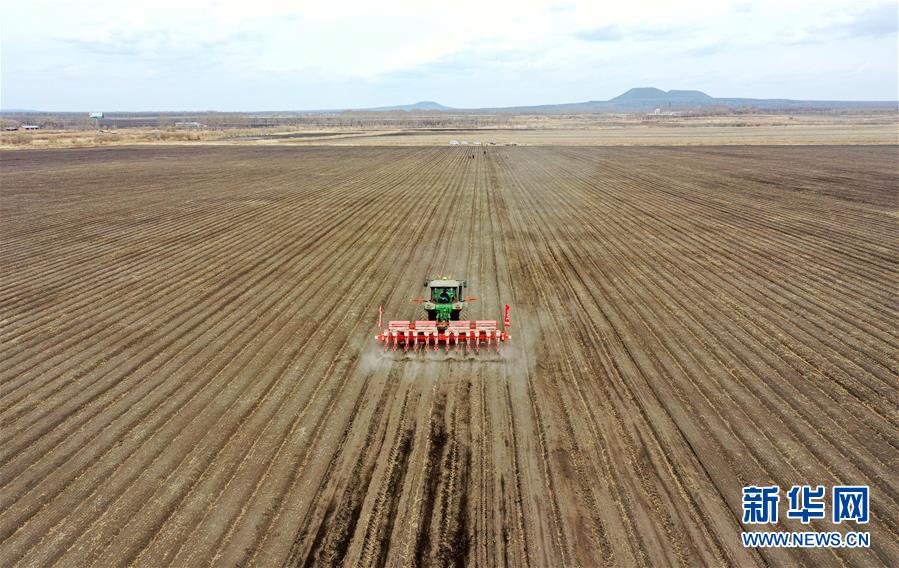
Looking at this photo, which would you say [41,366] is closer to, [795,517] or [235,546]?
[235,546]

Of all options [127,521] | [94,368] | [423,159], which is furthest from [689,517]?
[423,159]

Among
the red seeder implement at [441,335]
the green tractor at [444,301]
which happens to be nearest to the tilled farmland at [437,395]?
the red seeder implement at [441,335]

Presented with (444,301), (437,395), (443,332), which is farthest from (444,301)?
(437,395)

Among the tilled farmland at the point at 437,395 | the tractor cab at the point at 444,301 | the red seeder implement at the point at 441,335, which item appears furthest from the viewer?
the tractor cab at the point at 444,301

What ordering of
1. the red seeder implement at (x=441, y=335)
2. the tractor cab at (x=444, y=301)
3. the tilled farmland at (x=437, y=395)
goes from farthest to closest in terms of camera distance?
the tractor cab at (x=444, y=301) → the red seeder implement at (x=441, y=335) → the tilled farmland at (x=437, y=395)

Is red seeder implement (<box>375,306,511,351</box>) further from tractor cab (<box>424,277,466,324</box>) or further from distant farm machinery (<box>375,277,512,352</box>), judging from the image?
tractor cab (<box>424,277,466,324</box>)

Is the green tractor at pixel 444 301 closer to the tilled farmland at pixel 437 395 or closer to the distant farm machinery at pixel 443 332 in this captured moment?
the distant farm machinery at pixel 443 332

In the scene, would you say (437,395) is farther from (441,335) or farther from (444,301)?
(444,301)

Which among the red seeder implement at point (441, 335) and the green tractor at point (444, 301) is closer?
the red seeder implement at point (441, 335)
